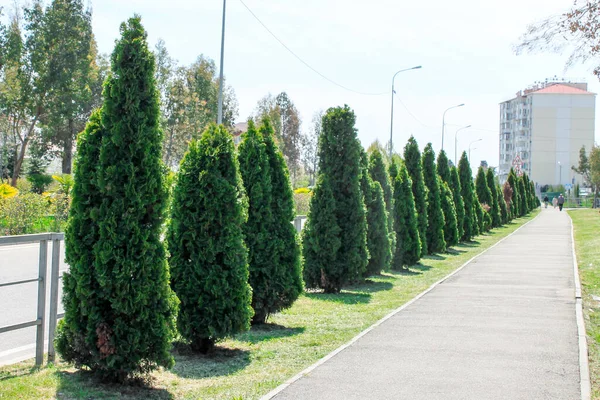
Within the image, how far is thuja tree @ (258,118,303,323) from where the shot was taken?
990 cm

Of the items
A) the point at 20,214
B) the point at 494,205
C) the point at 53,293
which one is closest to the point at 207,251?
the point at 53,293

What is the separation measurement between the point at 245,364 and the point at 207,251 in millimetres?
1317

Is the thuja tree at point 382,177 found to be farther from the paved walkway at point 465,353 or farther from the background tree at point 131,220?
the background tree at point 131,220

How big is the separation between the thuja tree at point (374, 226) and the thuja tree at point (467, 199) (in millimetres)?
17483

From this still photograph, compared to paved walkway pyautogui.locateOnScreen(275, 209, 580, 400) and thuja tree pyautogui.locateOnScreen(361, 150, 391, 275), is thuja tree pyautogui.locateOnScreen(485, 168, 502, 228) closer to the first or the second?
thuja tree pyautogui.locateOnScreen(361, 150, 391, 275)

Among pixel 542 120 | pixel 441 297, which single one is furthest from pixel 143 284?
pixel 542 120

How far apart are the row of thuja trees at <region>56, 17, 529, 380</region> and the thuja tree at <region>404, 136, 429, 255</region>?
12.9m

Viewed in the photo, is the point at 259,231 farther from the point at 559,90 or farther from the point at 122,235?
the point at 559,90

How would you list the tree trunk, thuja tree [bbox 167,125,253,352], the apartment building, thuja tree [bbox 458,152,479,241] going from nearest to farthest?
thuja tree [bbox 167,125,253,352], thuja tree [bbox 458,152,479,241], the tree trunk, the apartment building

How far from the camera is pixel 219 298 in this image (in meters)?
7.75

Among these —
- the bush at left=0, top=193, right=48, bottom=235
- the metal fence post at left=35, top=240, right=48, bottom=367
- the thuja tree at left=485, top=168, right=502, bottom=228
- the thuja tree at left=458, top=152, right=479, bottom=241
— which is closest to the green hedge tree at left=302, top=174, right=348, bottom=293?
the metal fence post at left=35, top=240, right=48, bottom=367

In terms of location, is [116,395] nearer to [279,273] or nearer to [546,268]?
[279,273]

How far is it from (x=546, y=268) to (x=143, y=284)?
15.6 metres

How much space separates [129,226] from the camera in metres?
5.95
